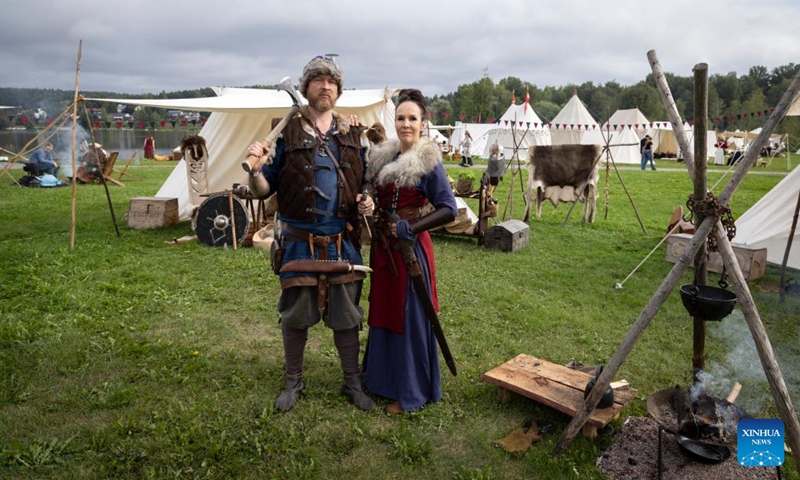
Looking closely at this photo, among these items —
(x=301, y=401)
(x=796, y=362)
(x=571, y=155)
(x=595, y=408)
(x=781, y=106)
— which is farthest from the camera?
(x=571, y=155)

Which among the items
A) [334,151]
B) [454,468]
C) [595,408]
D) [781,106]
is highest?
[781,106]

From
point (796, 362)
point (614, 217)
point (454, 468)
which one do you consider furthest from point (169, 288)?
point (614, 217)

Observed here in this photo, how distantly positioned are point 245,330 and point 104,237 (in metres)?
4.04

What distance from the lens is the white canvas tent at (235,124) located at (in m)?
7.45

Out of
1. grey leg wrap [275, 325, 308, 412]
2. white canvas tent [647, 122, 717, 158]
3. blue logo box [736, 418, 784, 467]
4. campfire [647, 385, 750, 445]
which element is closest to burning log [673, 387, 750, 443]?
campfire [647, 385, 750, 445]

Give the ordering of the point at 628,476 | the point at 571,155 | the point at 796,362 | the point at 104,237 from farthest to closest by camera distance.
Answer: the point at 571,155
the point at 104,237
the point at 796,362
the point at 628,476

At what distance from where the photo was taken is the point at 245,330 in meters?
4.12

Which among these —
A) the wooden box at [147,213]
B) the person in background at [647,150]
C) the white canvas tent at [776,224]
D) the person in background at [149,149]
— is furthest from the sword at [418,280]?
the person in background at [149,149]

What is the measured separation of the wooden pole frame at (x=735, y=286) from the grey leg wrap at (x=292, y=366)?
154cm

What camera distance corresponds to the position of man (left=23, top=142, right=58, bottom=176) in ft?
40.3

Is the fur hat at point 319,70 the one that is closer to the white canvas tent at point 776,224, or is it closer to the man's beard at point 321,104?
the man's beard at point 321,104

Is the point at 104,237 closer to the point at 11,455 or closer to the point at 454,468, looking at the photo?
the point at 11,455

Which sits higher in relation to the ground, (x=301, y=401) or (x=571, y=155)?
(x=571, y=155)

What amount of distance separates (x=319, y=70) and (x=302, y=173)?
54cm
